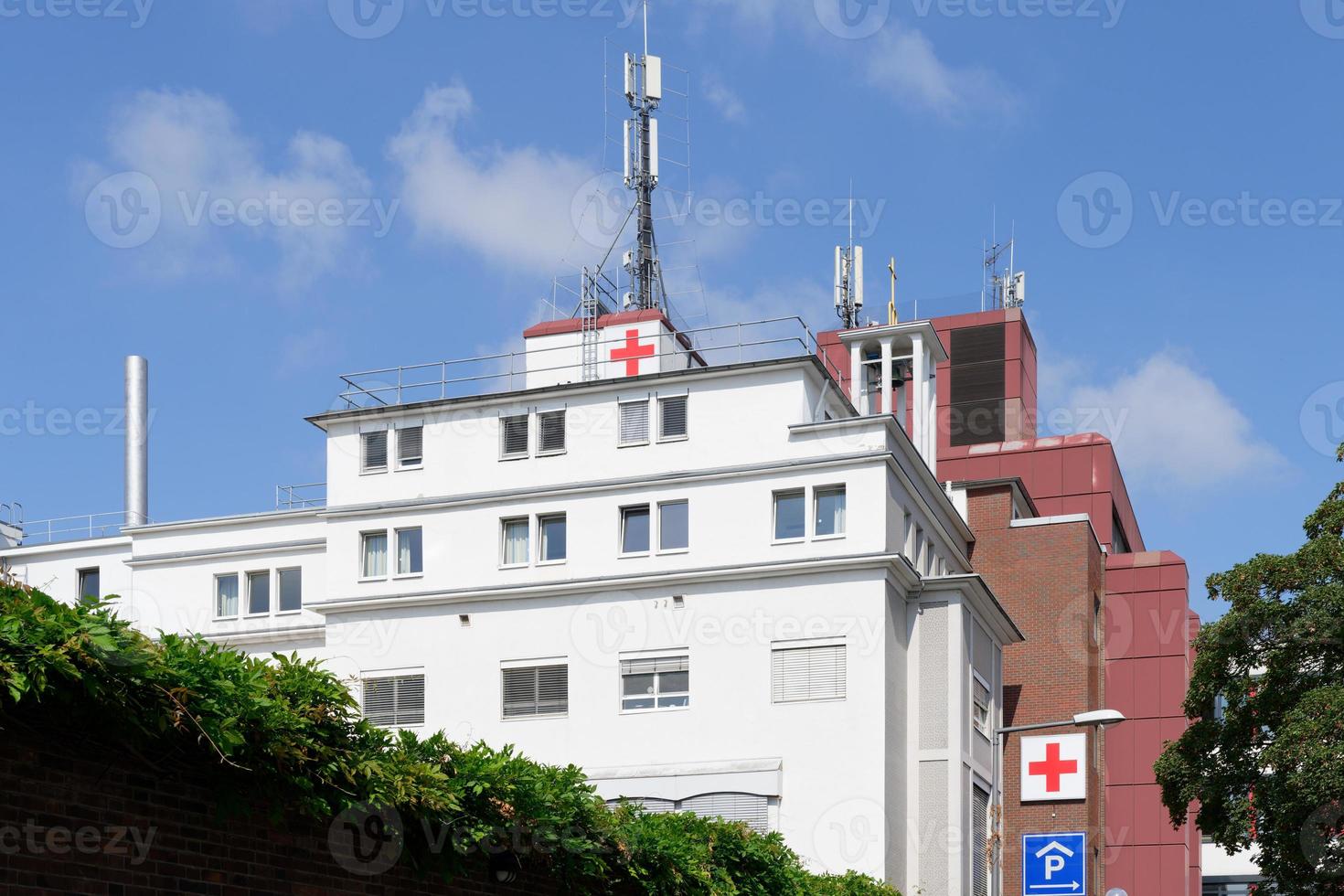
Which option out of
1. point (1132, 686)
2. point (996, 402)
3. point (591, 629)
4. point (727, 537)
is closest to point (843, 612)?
point (727, 537)

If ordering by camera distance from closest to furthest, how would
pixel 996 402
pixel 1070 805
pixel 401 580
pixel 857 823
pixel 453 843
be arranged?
pixel 453 843, pixel 857 823, pixel 401 580, pixel 1070 805, pixel 996 402

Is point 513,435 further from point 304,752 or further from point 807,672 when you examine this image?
point 304,752

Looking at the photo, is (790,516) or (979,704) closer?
(790,516)

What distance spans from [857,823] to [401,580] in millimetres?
13561

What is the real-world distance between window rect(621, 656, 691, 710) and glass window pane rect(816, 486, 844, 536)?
174 inches

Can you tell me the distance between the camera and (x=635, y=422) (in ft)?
141

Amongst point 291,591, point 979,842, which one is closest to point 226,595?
point 291,591

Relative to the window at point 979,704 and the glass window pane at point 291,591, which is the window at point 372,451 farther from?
the window at point 979,704

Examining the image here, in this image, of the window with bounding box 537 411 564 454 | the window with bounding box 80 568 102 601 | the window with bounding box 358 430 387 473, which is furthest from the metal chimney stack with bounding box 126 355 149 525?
the window with bounding box 537 411 564 454

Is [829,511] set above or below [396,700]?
above

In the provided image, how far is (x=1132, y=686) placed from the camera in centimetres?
5941

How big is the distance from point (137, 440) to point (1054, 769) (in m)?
35.3

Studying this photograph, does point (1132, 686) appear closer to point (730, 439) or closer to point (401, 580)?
point (730, 439)

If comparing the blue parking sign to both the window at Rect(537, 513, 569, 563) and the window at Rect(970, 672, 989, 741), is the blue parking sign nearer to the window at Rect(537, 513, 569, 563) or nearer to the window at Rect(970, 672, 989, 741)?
the window at Rect(970, 672, 989, 741)
